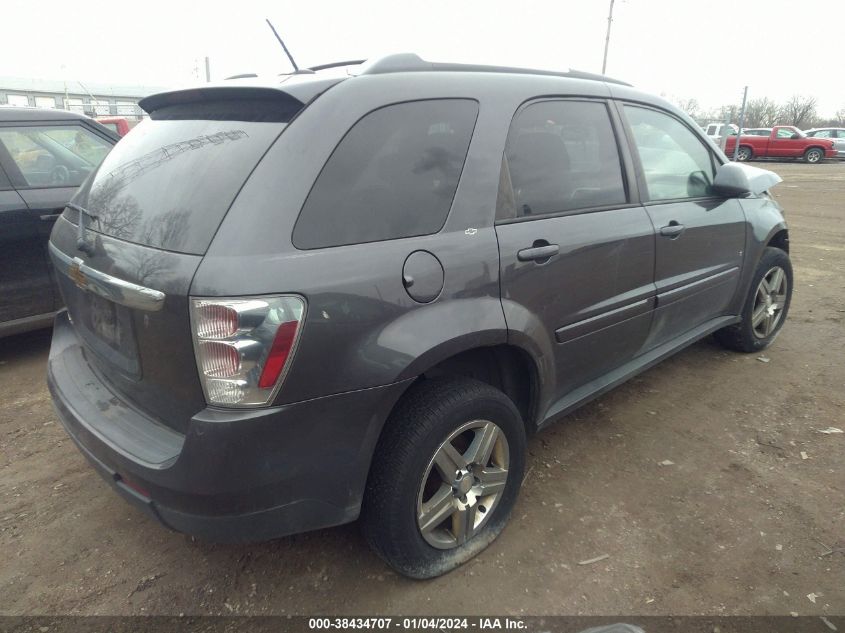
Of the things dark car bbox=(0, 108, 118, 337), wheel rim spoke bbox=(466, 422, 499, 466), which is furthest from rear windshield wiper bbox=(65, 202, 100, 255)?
dark car bbox=(0, 108, 118, 337)

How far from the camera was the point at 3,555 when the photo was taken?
88.2 inches

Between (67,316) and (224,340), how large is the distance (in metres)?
1.35

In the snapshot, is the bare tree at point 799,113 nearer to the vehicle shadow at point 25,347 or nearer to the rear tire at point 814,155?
the rear tire at point 814,155

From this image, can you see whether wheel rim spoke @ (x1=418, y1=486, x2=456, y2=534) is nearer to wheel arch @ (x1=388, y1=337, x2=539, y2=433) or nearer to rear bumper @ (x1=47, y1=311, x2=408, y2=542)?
rear bumper @ (x1=47, y1=311, x2=408, y2=542)

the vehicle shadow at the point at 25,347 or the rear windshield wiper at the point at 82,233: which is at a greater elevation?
the rear windshield wiper at the point at 82,233

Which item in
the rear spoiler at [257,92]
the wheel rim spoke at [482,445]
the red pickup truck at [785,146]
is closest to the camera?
the rear spoiler at [257,92]

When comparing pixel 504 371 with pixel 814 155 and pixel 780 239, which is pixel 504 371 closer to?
pixel 780 239

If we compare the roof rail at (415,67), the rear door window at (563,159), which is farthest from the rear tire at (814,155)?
the roof rail at (415,67)

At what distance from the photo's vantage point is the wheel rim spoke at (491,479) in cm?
217

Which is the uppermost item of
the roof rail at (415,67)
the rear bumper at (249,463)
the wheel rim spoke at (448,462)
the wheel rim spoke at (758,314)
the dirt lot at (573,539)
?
the roof rail at (415,67)

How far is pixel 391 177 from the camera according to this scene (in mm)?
1872

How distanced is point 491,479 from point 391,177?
1181mm

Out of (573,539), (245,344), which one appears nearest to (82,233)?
(245,344)

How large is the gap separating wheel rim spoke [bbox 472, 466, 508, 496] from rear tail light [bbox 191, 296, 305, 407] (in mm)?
922
